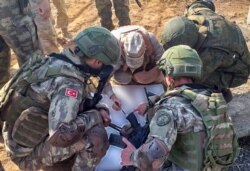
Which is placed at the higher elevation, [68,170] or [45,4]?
[45,4]

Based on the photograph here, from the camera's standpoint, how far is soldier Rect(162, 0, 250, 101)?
4625mm

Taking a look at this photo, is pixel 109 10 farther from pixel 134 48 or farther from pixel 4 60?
pixel 134 48

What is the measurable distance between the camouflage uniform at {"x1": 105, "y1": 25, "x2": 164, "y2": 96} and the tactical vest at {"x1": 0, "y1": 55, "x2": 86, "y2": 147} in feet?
3.61

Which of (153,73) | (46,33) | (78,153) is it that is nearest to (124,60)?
(153,73)

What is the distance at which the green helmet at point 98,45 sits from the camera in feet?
12.1

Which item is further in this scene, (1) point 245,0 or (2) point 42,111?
(1) point 245,0

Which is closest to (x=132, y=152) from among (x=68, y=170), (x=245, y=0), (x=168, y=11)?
(x=68, y=170)

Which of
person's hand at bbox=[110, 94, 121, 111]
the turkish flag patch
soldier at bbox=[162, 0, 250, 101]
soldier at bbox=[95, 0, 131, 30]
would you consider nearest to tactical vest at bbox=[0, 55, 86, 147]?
the turkish flag patch

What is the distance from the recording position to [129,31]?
4.75 m

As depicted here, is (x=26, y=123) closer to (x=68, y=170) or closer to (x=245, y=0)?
(x=68, y=170)

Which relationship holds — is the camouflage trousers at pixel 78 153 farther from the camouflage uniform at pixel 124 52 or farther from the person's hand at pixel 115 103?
the camouflage uniform at pixel 124 52

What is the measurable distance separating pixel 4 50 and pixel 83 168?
2.15m

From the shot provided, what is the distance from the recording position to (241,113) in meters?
5.33

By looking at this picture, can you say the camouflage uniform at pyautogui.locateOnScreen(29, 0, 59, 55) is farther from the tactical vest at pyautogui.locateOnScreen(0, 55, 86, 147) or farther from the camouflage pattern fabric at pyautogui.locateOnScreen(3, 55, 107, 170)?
the camouflage pattern fabric at pyautogui.locateOnScreen(3, 55, 107, 170)
